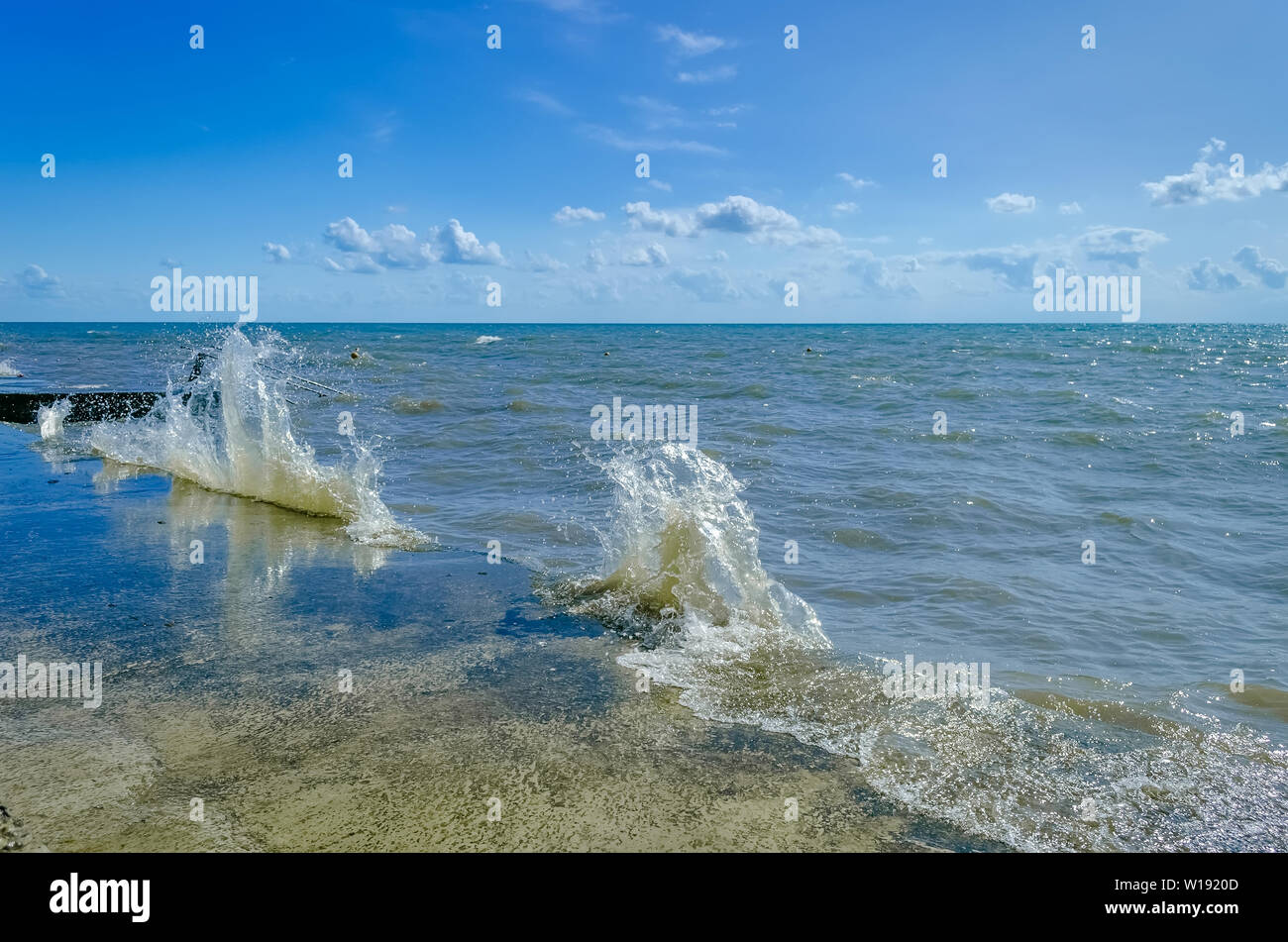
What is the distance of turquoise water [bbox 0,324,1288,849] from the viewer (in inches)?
147

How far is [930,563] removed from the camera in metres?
7.45

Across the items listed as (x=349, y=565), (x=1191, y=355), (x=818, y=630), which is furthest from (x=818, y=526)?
(x=1191, y=355)

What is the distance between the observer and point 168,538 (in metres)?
6.93

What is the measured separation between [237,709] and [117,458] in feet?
27.8

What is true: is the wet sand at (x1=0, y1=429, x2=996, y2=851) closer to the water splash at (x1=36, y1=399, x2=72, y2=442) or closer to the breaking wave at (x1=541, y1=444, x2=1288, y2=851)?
the breaking wave at (x1=541, y1=444, x2=1288, y2=851)

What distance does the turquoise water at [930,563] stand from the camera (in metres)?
3.74

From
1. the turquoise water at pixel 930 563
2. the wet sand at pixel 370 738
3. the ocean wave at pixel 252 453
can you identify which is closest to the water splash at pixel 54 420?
the turquoise water at pixel 930 563

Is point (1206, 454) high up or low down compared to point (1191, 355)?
down

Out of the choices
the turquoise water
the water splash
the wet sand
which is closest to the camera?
the wet sand

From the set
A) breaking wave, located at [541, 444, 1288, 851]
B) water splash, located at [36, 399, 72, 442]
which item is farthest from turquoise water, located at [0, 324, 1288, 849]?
water splash, located at [36, 399, 72, 442]

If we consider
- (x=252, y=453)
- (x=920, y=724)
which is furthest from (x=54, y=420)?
(x=920, y=724)

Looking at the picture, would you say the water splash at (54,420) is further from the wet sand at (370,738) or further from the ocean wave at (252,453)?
the wet sand at (370,738)
